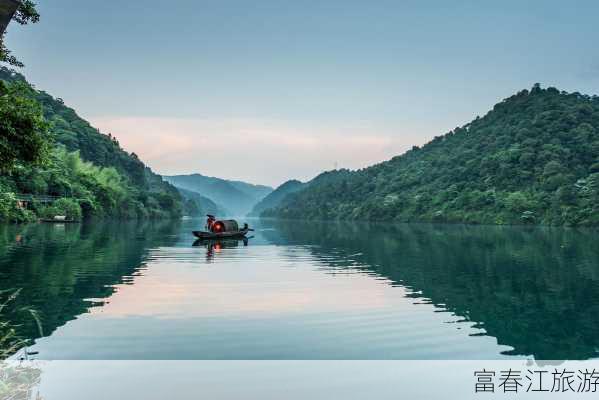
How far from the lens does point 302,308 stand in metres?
23.6

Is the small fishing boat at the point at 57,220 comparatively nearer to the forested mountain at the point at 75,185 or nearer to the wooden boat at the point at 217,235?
the forested mountain at the point at 75,185

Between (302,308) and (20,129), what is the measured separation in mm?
12937

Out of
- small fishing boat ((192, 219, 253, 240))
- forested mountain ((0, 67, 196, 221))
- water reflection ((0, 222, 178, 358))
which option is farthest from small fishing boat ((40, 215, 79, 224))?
water reflection ((0, 222, 178, 358))

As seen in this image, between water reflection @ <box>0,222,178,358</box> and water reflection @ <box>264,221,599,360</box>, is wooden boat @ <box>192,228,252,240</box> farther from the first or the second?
water reflection @ <box>264,221,599,360</box>

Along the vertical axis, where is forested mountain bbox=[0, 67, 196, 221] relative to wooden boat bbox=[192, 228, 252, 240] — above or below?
above

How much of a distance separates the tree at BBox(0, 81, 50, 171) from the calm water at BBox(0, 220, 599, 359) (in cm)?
573

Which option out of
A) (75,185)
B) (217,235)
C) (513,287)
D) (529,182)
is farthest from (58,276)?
(529,182)

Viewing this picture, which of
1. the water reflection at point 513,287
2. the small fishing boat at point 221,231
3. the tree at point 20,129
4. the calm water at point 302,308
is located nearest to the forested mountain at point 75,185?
the small fishing boat at point 221,231

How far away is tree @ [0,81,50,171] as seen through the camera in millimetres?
16656

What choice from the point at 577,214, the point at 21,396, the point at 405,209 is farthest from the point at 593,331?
the point at 405,209

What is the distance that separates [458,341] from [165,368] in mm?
9361

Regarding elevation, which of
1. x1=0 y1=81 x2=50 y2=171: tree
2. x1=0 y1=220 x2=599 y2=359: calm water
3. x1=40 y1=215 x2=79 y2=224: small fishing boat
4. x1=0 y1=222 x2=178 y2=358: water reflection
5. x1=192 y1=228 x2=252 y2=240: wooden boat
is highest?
x1=0 y1=81 x2=50 y2=171: tree

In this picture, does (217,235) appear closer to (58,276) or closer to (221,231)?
(221,231)

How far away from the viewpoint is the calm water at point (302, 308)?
16.9 m
